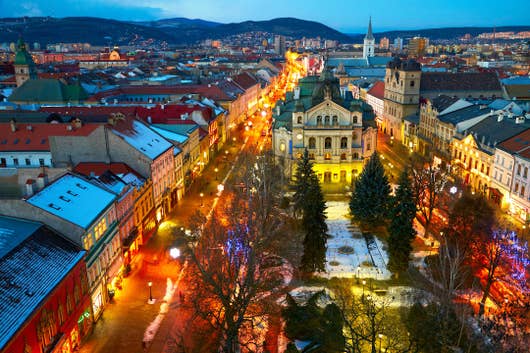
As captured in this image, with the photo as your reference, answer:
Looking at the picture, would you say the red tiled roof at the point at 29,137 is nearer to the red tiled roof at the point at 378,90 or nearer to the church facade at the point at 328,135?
the church facade at the point at 328,135

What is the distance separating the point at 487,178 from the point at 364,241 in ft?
87.7

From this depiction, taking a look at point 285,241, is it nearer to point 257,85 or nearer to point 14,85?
point 257,85

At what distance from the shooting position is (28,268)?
3238cm

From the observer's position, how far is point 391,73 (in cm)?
11269

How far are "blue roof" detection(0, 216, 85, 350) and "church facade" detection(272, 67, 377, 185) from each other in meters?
46.5

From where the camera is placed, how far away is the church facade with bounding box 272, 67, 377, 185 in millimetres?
78438

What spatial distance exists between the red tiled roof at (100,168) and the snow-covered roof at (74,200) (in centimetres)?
956

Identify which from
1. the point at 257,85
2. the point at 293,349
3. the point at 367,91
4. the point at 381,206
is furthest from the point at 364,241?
the point at 257,85

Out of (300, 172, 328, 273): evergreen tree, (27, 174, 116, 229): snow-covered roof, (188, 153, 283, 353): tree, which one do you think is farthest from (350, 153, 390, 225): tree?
(27, 174, 116, 229): snow-covered roof

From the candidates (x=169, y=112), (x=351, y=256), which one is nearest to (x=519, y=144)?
(x=351, y=256)

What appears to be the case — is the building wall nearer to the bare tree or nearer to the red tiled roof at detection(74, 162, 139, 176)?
the red tiled roof at detection(74, 162, 139, 176)

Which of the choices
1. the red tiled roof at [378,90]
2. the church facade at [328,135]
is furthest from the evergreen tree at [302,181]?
the red tiled roof at [378,90]

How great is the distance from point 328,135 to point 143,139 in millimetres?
30639

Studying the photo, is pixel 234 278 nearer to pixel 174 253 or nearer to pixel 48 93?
pixel 174 253
